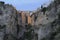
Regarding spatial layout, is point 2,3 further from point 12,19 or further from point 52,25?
point 52,25

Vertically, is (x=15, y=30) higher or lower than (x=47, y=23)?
lower

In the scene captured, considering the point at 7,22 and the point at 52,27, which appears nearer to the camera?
the point at 52,27

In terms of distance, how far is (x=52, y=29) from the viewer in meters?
64.2

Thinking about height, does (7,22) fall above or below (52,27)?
below

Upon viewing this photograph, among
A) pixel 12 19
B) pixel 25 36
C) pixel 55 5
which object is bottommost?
pixel 25 36

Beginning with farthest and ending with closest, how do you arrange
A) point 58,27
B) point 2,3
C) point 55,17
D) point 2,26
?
point 2,3 → point 2,26 → point 55,17 → point 58,27

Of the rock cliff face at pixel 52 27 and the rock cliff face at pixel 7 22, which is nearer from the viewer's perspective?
the rock cliff face at pixel 52 27

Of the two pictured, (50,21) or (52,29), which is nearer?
(52,29)

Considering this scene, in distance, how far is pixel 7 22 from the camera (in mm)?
89875

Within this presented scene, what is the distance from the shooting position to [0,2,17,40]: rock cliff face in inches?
3413

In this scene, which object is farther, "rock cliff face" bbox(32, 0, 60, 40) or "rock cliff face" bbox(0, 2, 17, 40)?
"rock cliff face" bbox(0, 2, 17, 40)

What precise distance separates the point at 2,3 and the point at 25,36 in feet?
52.3

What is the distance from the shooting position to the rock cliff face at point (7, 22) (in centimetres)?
8669

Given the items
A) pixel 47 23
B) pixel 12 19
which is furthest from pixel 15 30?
pixel 47 23
